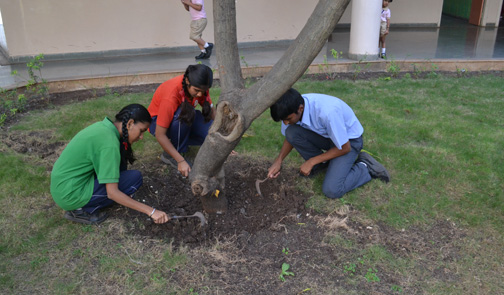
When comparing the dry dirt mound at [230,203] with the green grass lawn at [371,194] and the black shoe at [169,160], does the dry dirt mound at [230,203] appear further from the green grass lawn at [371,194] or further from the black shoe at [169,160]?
the green grass lawn at [371,194]

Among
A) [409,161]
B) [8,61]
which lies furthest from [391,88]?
[8,61]

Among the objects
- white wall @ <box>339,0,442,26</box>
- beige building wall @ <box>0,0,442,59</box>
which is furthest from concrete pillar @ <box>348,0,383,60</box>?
white wall @ <box>339,0,442,26</box>

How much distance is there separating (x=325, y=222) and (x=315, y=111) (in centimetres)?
86

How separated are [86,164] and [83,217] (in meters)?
0.47

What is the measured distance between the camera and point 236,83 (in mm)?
2688

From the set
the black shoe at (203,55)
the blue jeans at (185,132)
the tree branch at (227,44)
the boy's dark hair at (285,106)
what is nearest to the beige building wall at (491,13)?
the black shoe at (203,55)

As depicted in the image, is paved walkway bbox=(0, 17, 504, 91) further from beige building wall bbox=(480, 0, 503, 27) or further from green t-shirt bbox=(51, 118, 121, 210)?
green t-shirt bbox=(51, 118, 121, 210)

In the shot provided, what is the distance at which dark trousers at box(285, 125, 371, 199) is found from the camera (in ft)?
10.8

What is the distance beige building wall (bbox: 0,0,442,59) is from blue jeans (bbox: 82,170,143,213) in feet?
18.2

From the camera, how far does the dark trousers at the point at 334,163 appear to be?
3.30 meters

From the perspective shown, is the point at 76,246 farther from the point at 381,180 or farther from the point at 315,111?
the point at 381,180

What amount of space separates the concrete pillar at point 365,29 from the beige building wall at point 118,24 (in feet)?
6.98

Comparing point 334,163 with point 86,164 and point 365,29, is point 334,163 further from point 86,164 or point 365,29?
point 365,29

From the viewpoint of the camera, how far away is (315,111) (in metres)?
3.18
